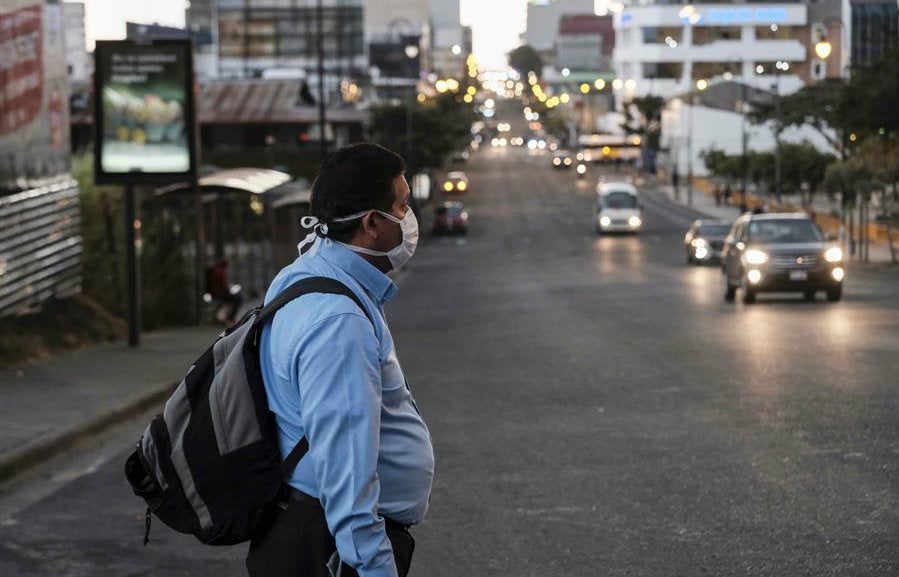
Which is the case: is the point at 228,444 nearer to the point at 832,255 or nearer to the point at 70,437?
the point at 70,437

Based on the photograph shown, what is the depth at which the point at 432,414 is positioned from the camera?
1490cm

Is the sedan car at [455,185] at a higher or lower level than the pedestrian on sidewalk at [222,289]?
lower

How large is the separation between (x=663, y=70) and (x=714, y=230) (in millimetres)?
113891

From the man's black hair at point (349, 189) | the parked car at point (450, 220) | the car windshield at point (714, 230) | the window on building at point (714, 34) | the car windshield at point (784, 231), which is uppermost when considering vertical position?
the window on building at point (714, 34)

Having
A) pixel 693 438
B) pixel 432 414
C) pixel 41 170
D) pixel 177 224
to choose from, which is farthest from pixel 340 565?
pixel 177 224

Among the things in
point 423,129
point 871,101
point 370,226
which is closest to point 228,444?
point 370,226

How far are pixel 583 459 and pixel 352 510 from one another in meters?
7.84

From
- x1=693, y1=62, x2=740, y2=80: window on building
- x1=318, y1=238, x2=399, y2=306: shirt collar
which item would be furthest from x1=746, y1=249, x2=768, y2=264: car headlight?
x1=693, y1=62, x2=740, y2=80: window on building

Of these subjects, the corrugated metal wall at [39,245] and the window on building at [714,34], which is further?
the window on building at [714,34]

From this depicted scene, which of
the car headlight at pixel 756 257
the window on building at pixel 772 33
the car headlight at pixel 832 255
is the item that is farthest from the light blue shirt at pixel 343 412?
the window on building at pixel 772 33

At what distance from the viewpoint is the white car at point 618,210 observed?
2894 inches

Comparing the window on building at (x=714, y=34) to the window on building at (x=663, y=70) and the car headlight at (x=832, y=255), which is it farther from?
the car headlight at (x=832, y=255)

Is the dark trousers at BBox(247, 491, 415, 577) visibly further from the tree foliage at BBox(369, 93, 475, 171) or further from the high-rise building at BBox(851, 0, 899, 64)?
the high-rise building at BBox(851, 0, 899, 64)

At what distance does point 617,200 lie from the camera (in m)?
73.9
